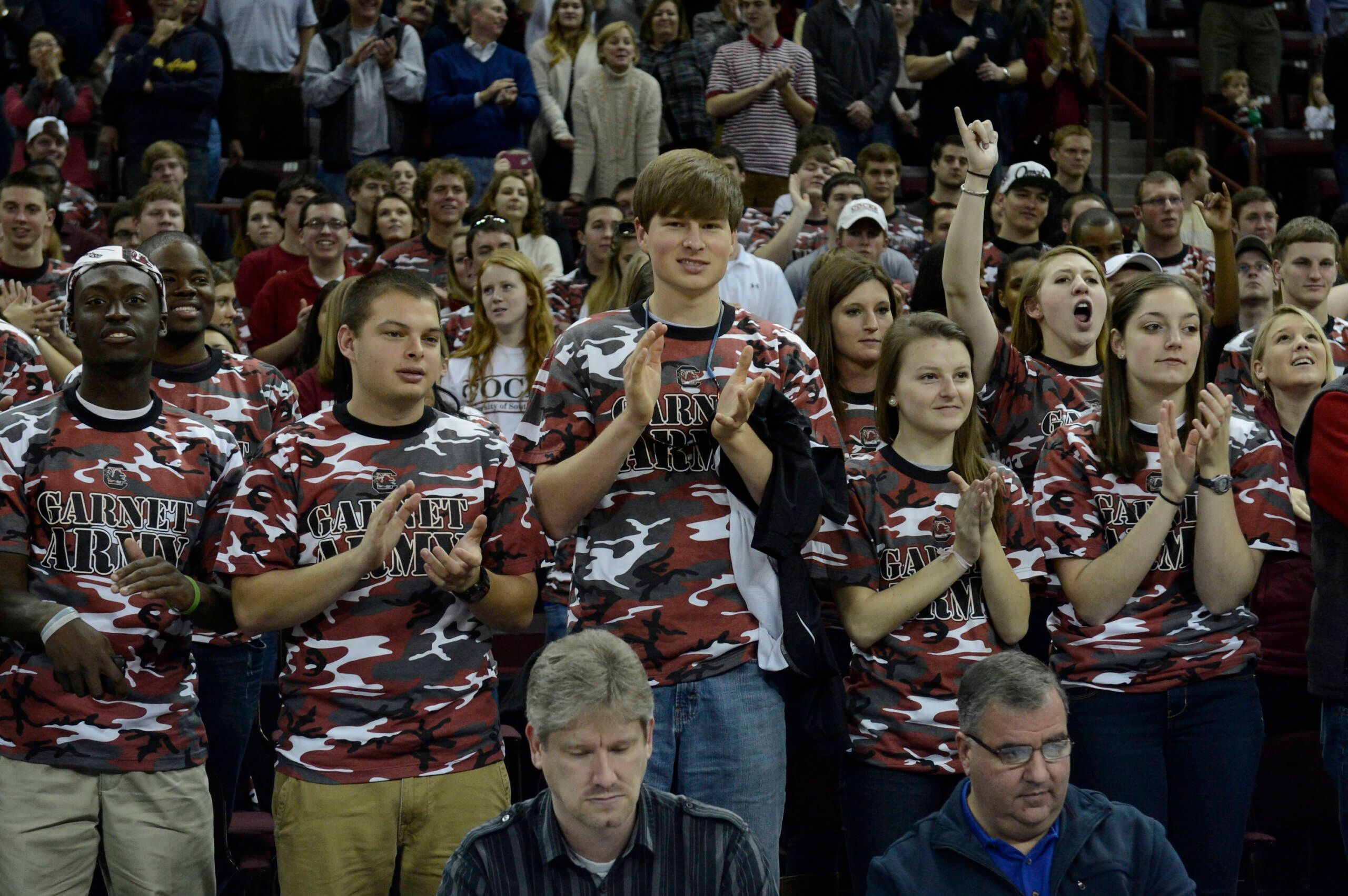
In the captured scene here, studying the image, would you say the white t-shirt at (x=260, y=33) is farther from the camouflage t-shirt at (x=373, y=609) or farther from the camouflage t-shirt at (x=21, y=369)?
the camouflage t-shirt at (x=373, y=609)

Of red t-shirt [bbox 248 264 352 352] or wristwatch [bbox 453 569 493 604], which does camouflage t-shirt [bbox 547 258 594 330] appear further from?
wristwatch [bbox 453 569 493 604]

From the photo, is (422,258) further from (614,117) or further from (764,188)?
(764,188)

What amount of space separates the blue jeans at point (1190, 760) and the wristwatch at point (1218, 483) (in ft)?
1.55

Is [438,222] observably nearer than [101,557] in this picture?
No

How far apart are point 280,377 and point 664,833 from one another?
2.29 metres

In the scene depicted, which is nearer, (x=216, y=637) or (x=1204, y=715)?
(x=1204, y=715)

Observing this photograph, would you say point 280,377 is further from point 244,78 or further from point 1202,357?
point 244,78

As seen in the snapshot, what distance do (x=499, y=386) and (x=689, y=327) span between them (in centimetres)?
261

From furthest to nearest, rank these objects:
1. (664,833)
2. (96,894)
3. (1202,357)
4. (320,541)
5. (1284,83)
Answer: (1284,83) < (96,894) < (1202,357) < (320,541) < (664,833)

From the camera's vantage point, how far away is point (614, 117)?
958 centimetres

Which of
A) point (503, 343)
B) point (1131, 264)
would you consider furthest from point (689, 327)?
point (503, 343)

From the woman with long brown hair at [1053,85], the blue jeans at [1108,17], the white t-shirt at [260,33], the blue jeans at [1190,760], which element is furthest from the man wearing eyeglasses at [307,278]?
the blue jeans at [1108,17]

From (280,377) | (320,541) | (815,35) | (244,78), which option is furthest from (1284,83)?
(320,541)

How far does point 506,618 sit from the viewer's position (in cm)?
340
